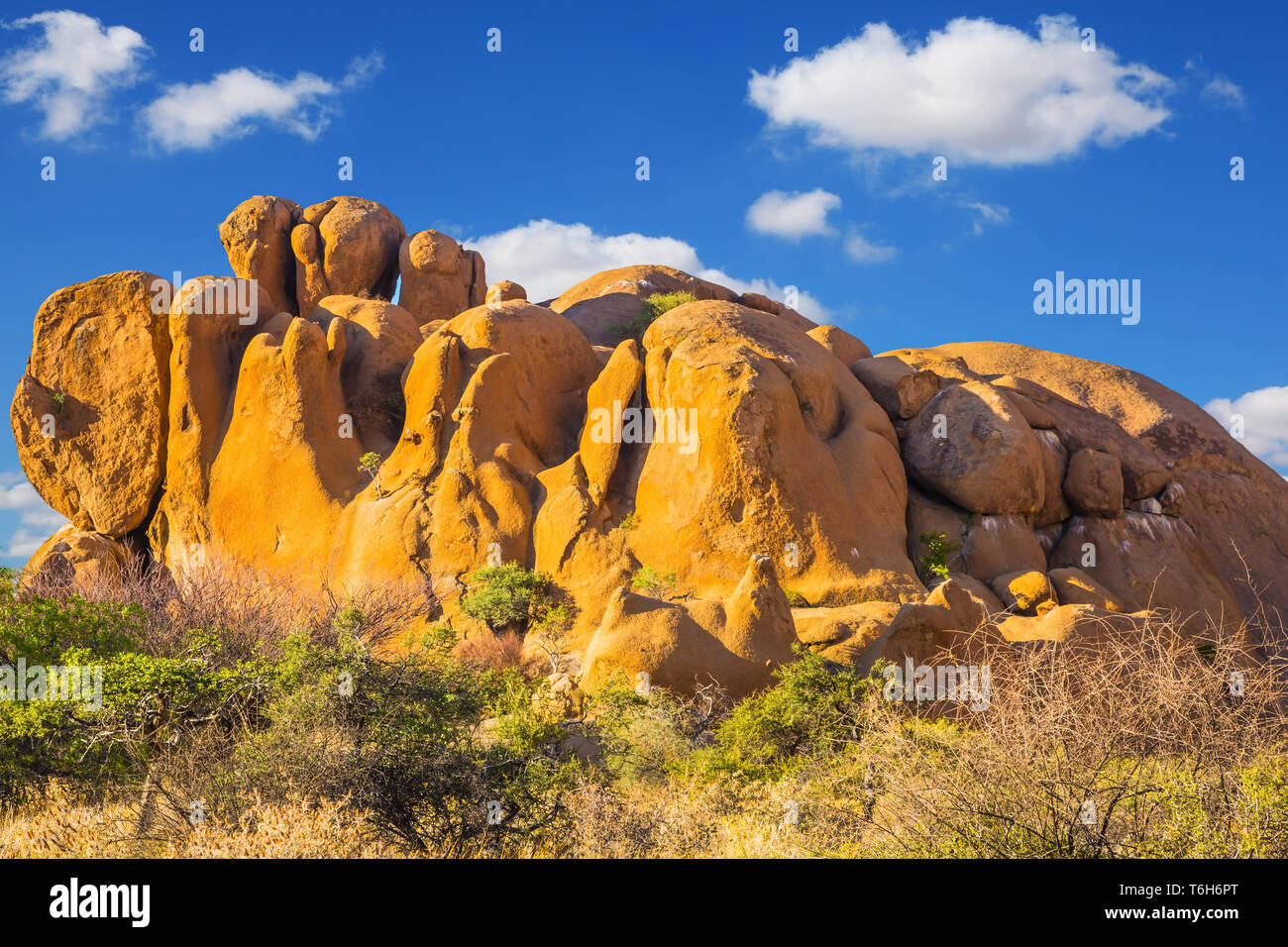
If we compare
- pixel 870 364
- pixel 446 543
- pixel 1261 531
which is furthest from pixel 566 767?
pixel 1261 531

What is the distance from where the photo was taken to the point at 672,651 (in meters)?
14.7

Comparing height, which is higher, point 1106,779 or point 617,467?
point 617,467

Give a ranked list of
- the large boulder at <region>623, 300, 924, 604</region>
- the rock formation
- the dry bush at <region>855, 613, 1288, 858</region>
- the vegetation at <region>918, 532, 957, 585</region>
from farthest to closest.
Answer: the vegetation at <region>918, 532, 957, 585</region>, the rock formation, the large boulder at <region>623, 300, 924, 604</region>, the dry bush at <region>855, 613, 1288, 858</region>

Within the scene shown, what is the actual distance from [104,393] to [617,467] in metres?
13.7

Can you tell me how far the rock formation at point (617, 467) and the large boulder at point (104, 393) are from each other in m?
0.07

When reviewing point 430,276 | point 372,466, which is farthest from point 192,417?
point 430,276

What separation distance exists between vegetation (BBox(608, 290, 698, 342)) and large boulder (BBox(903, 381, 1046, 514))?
9.88 m

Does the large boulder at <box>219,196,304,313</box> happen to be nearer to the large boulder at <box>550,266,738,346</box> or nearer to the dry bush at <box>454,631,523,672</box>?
the large boulder at <box>550,266,738,346</box>

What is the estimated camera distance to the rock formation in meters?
20.6

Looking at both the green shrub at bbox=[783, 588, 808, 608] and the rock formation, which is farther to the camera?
the rock formation

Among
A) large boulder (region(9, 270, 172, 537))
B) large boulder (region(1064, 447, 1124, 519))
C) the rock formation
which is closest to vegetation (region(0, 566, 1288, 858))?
the rock formation

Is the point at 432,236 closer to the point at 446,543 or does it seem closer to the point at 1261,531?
the point at 446,543

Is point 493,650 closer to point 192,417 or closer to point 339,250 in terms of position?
point 192,417

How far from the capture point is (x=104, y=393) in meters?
26.3
